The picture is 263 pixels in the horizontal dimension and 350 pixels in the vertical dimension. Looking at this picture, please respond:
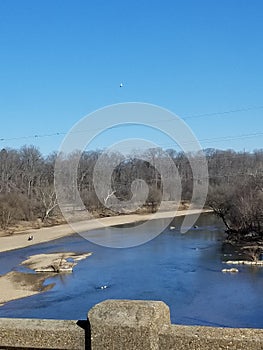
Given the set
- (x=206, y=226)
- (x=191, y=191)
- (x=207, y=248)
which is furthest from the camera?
(x=191, y=191)

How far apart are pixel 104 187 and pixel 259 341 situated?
2047 inches

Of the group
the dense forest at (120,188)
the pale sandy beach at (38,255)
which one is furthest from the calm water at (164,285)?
the dense forest at (120,188)

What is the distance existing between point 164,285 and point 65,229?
33.3 metres

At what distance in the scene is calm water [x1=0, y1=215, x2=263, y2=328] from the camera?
18328 mm

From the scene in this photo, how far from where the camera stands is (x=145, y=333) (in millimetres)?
2605

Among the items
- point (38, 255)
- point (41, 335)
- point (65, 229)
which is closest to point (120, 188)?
point (65, 229)

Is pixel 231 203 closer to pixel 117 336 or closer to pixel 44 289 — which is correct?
pixel 44 289

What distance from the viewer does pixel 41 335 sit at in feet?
9.41

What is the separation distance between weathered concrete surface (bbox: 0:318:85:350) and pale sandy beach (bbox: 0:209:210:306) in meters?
19.6

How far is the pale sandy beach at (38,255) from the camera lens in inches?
939

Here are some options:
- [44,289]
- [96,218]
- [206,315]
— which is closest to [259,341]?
[206,315]

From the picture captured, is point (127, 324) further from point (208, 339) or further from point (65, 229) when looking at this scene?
point (65, 229)

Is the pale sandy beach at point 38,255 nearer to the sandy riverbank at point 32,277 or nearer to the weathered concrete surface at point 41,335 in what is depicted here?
the sandy riverbank at point 32,277

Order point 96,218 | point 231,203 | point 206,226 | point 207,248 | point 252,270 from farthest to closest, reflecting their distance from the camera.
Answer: point 96,218 → point 206,226 → point 231,203 → point 207,248 → point 252,270
